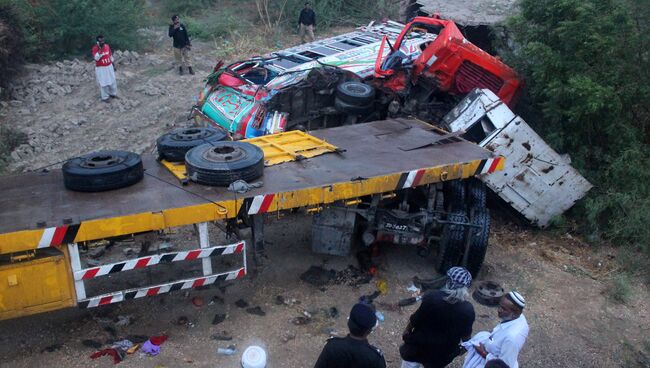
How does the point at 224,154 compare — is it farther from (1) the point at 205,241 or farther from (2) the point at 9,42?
(2) the point at 9,42

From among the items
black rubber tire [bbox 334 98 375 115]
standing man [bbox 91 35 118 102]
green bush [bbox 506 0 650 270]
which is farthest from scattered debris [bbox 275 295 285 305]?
standing man [bbox 91 35 118 102]

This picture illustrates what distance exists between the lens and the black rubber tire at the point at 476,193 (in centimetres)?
697

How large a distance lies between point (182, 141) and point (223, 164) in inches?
33.1

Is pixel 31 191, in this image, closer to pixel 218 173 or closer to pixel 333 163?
pixel 218 173

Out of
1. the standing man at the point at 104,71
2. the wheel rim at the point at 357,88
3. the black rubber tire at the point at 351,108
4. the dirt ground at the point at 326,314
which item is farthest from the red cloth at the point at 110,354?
the standing man at the point at 104,71

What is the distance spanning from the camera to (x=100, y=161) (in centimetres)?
533

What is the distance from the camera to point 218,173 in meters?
5.16

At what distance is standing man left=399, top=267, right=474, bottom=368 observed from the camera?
3.92 m

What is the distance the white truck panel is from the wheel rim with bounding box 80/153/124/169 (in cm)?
443

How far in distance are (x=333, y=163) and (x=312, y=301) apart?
1.52 metres

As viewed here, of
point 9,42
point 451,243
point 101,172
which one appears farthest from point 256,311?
point 9,42

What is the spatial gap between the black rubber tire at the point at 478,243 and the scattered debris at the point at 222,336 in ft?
9.39

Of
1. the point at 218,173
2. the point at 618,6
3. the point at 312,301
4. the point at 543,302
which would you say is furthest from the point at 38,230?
the point at 618,6

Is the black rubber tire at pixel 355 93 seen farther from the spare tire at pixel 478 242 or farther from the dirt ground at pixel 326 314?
the spare tire at pixel 478 242
